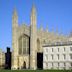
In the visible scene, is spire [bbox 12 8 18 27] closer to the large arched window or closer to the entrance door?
the large arched window

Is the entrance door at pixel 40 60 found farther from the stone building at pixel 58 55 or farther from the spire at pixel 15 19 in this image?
the spire at pixel 15 19

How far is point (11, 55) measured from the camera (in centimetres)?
10475

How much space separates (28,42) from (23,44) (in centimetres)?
219

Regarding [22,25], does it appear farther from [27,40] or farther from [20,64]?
[20,64]

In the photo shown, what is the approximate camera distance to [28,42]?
336 ft

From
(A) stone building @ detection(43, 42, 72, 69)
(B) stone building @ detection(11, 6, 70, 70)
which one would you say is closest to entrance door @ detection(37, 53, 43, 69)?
(B) stone building @ detection(11, 6, 70, 70)

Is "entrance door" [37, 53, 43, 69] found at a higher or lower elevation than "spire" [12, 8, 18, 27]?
lower

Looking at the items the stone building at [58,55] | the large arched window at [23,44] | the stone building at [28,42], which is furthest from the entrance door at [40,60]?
the large arched window at [23,44]

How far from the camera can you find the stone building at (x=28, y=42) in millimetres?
99062

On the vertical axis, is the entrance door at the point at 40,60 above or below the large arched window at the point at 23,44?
below

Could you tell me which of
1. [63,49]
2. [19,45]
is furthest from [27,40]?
[63,49]

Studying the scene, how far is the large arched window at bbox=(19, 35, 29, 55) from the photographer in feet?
336

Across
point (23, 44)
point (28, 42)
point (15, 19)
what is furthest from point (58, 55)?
point (15, 19)

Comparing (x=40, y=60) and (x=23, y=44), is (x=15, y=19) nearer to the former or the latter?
(x=23, y=44)
